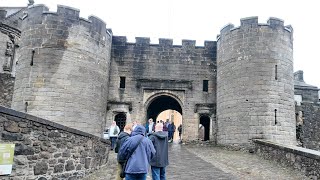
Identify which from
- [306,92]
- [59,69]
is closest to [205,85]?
[59,69]

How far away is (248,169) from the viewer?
1088cm

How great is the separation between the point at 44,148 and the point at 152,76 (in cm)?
1221

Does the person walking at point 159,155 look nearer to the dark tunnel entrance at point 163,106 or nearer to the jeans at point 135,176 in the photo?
the jeans at point 135,176

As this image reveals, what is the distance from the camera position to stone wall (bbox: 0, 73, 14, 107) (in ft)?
70.1

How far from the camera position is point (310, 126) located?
2044 cm

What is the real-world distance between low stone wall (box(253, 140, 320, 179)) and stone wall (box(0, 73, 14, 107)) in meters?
15.8

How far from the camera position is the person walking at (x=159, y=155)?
266 inches

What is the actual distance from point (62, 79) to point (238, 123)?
8328 mm

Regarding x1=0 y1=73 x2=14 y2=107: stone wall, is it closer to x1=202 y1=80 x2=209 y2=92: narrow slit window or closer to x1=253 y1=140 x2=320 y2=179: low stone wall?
x1=202 y1=80 x2=209 y2=92: narrow slit window

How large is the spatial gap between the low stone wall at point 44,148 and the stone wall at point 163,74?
9657mm

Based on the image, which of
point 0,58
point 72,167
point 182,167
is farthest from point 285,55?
point 0,58

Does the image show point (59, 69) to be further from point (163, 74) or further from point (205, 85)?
point (205, 85)

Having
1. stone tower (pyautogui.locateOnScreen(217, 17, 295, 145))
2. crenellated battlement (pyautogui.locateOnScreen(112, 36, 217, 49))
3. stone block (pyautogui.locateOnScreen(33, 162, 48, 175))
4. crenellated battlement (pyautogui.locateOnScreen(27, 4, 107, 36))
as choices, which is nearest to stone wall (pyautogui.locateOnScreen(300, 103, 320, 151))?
stone tower (pyautogui.locateOnScreen(217, 17, 295, 145))

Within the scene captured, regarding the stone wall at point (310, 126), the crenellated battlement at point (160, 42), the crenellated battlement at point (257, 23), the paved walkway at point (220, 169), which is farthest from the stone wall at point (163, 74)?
the stone wall at point (310, 126)
